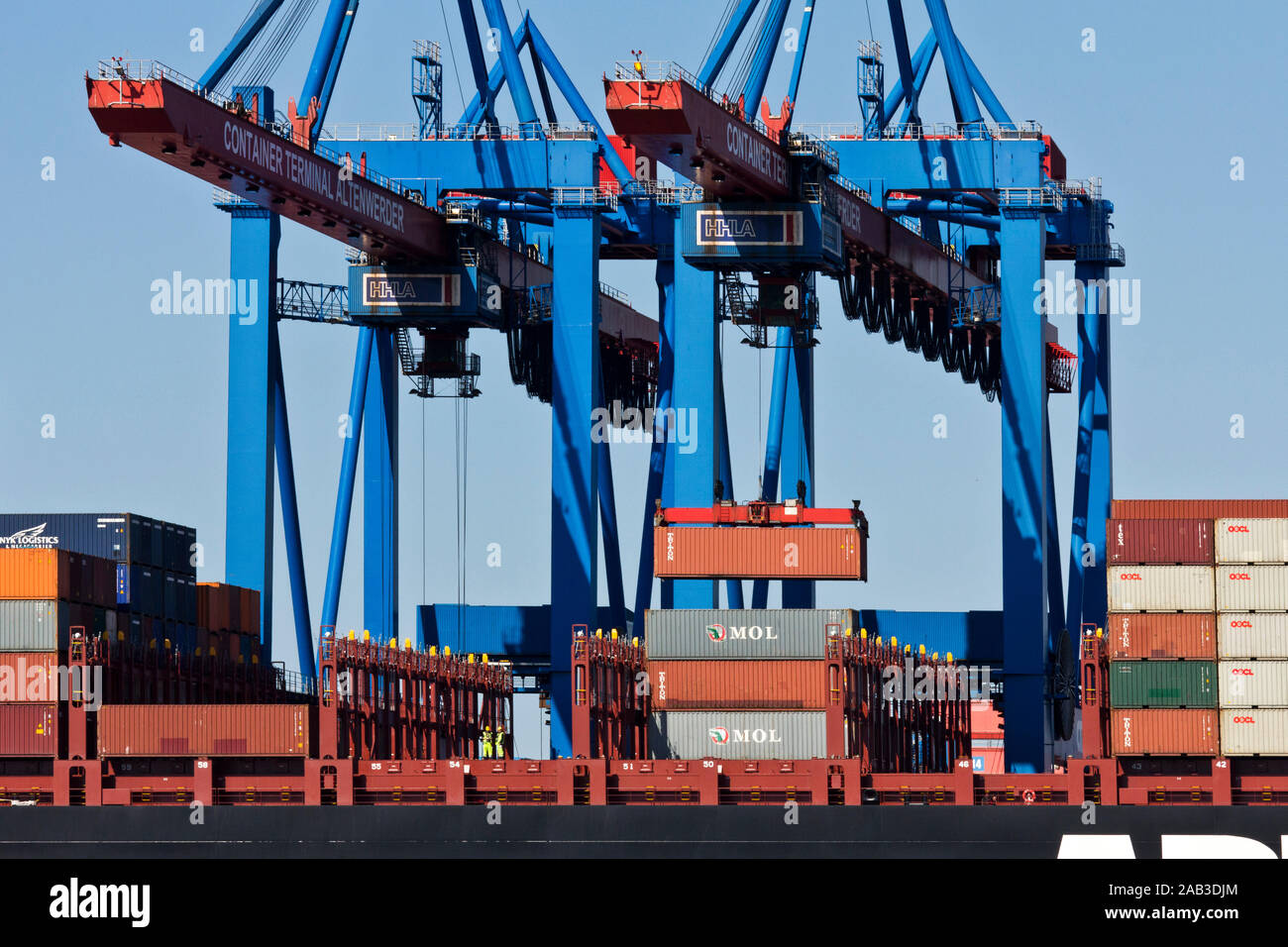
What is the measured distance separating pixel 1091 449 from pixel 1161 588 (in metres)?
32.0

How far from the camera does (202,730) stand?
5569cm

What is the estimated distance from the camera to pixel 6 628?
5556cm

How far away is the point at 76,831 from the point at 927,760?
72.5 feet

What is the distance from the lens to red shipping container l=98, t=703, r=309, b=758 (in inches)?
2185

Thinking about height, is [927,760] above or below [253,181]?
below

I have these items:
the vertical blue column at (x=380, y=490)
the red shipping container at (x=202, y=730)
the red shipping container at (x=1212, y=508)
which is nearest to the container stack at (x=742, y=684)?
the red shipping container at (x=1212, y=508)

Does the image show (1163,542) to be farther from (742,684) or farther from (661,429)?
(661,429)

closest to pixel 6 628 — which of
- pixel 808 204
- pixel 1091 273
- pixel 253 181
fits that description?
pixel 253 181

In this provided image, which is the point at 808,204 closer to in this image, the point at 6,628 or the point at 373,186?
the point at 373,186

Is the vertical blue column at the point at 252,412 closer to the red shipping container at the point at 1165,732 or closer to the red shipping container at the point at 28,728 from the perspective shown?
the red shipping container at the point at 28,728

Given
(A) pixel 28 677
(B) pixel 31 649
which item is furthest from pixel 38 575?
(A) pixel 28 677

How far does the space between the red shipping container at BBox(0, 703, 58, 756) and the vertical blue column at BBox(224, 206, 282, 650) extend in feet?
45.4

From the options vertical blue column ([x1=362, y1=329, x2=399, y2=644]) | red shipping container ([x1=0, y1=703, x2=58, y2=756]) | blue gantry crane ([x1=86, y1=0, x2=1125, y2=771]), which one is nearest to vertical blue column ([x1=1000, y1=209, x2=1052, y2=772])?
blue gantry crane ([x1=86, y1=0, x2=1125, y2=771])
